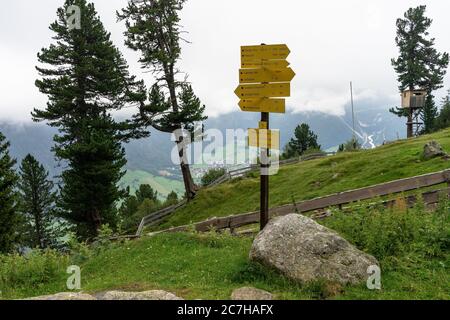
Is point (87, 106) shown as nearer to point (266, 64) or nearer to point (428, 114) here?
point (266, 64)

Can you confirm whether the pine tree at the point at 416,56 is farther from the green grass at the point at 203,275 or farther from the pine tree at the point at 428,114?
the green grass at the point at 203,275

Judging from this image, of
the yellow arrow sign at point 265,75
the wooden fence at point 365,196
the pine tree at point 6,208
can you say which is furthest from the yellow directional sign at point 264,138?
the pine tree at point 6,208

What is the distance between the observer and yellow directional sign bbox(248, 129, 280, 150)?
9109 millimetres

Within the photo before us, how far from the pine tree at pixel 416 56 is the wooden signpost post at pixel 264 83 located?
50.7m

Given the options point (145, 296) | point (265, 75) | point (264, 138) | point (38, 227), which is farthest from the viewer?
point (38, 227)

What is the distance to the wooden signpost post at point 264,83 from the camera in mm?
8938

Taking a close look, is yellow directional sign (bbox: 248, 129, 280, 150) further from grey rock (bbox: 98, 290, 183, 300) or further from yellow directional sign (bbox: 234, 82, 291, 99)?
grey rock (bbox: 98, 290, 183, 300)

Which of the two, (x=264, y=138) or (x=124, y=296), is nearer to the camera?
(x=124, y=296)

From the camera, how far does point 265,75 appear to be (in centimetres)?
901

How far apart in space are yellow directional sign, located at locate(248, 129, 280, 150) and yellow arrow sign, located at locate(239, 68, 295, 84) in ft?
3.91

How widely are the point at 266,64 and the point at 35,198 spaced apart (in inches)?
1965

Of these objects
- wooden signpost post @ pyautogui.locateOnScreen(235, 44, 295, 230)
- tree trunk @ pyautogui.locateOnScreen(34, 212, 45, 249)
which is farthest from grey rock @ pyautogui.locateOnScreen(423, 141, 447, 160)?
tree trunk @ pyautogui.locateOnScreen(34, 212, 45, 249)

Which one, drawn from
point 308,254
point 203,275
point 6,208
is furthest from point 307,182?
point 6,208
